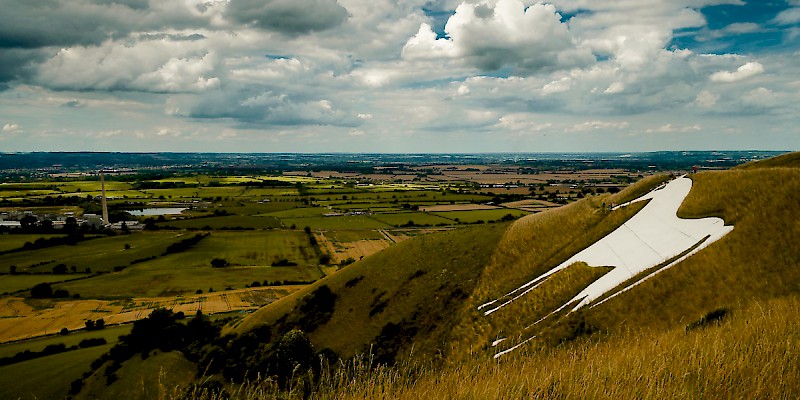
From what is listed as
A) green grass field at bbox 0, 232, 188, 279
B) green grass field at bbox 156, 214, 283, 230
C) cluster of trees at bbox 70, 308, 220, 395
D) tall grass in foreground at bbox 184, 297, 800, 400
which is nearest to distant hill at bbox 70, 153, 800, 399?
tall grass in foreground at bbox 184, 297, 800, 400

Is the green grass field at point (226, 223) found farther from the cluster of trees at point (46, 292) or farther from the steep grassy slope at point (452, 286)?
the steep grassy slope at point (452, 286)

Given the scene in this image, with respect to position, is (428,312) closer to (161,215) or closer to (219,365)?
(219,365)

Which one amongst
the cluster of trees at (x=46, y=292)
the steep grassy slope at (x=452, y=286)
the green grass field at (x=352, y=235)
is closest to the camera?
the steep grassy slope at (x=452, y=286)

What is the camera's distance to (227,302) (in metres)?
92.4

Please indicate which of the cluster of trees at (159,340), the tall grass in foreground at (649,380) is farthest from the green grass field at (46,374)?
the tall grass in foreground at (649,380)

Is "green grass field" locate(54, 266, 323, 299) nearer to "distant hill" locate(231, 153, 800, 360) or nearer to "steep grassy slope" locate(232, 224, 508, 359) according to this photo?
"distant hill" locate(231, 153, 800, 360)

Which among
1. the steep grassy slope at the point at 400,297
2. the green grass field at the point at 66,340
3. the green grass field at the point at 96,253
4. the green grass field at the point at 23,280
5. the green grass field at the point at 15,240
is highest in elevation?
the steep grassy slope at the point at 400,297

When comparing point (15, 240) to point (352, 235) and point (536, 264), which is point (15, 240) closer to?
point (352, 235)

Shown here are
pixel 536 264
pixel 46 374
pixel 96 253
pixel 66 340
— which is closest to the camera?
pixel 536 264

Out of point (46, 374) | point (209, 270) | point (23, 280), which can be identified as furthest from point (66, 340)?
point (23, 280)

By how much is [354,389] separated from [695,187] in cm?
3682

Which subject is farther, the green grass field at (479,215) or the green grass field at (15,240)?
the green grass field at (479,215)

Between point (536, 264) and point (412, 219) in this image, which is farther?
point (412, 219)

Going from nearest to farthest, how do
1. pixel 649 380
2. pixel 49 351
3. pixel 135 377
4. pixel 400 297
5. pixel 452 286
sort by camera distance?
pixel 649 380
pixel 452 286
pixel 400 297
pixel 135 377
pixel 49 351
